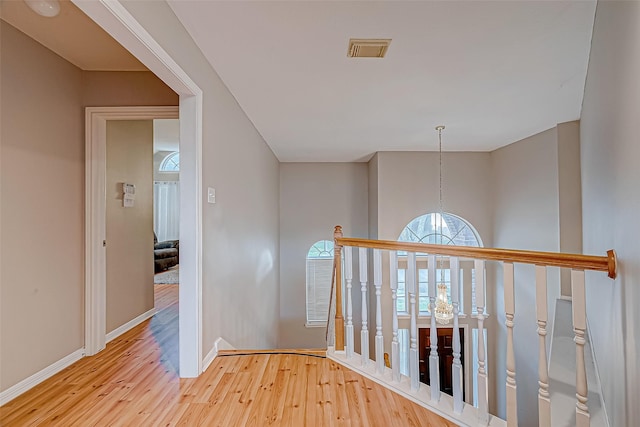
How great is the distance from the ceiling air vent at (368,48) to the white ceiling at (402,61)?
0.16 ft

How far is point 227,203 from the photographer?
2.97 m

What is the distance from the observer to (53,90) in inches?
95.0

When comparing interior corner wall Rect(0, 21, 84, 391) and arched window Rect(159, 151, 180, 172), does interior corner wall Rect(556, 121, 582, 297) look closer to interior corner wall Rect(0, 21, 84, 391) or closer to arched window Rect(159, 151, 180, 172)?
interior corner wall Rect(0, 21, 84, 391)

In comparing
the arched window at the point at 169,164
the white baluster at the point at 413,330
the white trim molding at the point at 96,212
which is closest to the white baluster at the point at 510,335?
the white baluster at the point at 413,330

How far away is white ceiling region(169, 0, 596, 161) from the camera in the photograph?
1.94 metres

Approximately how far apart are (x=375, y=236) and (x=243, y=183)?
3.25m

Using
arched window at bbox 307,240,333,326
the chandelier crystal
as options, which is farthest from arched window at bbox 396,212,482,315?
the chandelier crystal

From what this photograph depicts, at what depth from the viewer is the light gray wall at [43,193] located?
2012 mm

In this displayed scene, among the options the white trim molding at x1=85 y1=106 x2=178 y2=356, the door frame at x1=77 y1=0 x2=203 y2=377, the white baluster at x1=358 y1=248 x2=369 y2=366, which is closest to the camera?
the door frame at x1=77 y1=0 x2=203 y2=377

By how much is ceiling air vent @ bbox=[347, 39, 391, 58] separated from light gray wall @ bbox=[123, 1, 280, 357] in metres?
1.10

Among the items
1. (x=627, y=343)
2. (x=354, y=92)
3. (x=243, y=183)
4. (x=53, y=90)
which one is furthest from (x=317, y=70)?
(x=627, y=343)

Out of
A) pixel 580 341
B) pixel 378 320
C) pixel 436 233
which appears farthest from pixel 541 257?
pixel 436 233

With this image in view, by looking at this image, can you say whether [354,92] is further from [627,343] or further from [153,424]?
[153,424]

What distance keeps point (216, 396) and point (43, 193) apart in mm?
1830
